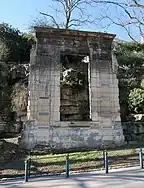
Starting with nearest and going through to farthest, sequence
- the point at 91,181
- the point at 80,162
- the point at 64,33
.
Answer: the point at 91,181 < the point at 80,162 < the point at 64,33

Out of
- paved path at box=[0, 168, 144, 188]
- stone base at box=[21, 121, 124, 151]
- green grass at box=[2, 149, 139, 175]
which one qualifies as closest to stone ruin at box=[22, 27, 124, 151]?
stone base at box=[21, 121, 124, 151]

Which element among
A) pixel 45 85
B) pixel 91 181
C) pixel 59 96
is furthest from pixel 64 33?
pixel 91 181

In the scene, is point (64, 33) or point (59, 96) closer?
point (59, 96)

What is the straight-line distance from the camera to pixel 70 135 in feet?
Result: 44.2

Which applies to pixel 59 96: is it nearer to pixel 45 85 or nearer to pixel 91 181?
pixel 45 85

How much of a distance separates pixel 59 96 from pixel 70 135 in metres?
2.06

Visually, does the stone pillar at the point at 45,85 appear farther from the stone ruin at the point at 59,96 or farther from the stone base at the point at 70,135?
the stone base at the point at 70,135

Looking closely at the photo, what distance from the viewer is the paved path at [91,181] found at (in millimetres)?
7339

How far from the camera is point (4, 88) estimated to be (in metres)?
18.8

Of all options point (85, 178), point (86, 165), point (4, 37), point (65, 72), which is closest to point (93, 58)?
point (65, 72)

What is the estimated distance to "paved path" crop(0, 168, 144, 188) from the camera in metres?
7.34

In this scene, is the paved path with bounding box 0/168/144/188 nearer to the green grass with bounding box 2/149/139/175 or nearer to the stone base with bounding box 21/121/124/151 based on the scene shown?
the green grass with bounding box 2/149/139/175

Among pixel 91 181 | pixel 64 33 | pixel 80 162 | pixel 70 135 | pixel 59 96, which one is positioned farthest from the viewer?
pixel 64 33

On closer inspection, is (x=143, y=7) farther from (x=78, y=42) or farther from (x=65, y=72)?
(x=65, y=72)
